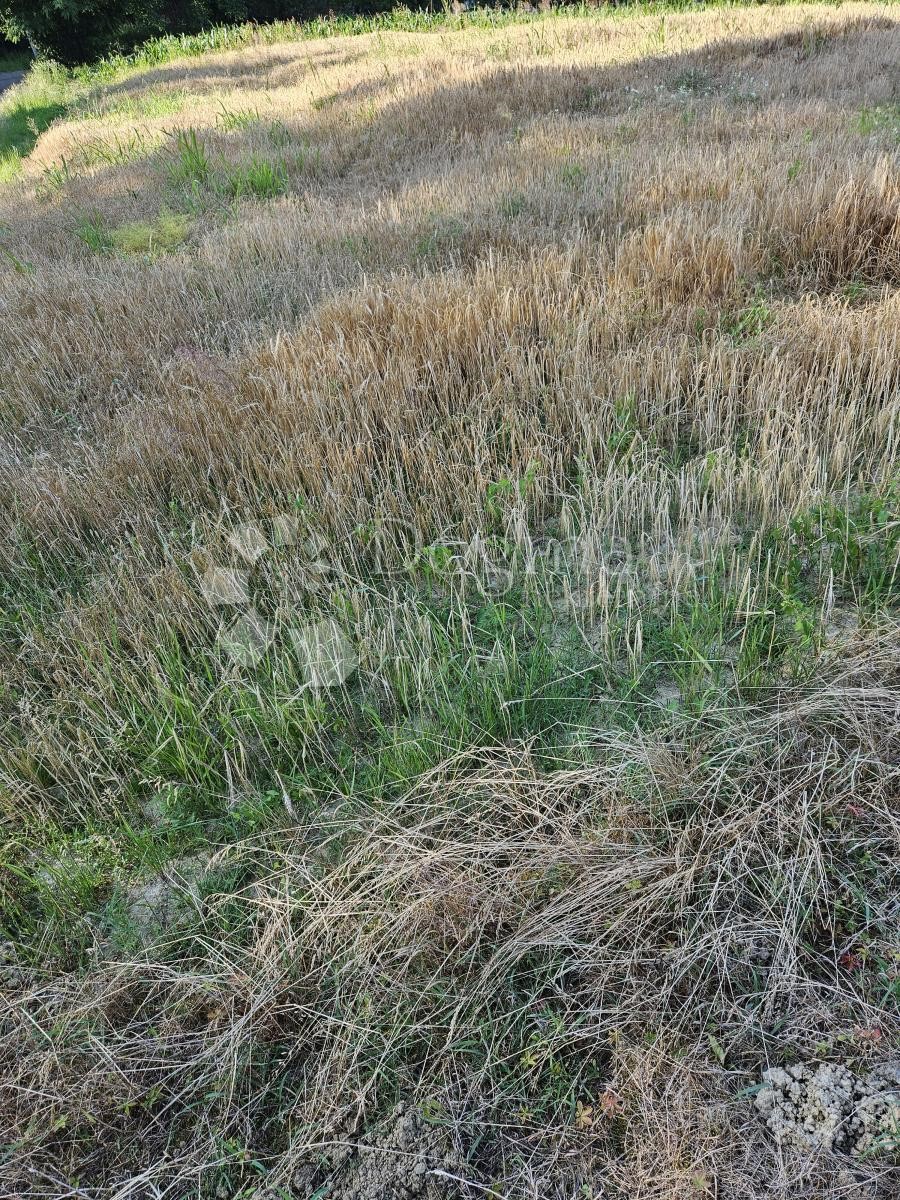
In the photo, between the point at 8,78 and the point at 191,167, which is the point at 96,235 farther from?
the point at 8,78

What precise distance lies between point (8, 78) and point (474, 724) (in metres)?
39.7

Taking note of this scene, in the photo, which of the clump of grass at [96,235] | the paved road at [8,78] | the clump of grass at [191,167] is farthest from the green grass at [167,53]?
the clump of grass at [96,235]

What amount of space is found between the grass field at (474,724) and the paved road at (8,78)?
107 ft

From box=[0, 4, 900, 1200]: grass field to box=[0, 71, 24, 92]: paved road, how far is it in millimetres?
32659

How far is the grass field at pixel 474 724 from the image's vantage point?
158 cm

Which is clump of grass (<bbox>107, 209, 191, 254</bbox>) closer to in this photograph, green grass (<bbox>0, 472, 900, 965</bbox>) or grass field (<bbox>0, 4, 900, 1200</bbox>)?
grass field (<bbox>0, 4, 900, 1200</bbox>)

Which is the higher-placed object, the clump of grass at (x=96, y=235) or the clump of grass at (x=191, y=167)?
A: the clump of grass at (x=191, y=167)

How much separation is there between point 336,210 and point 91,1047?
6.92m

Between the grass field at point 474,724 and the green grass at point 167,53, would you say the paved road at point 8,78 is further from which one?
the grass field at point 474,724

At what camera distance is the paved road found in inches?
1142

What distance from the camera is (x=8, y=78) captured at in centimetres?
3078

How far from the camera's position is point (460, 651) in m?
2.53

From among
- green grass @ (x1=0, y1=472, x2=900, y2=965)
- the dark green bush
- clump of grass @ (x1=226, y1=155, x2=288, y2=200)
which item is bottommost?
green grass @ (x1=0, y1=472, x2=900, y2=965)

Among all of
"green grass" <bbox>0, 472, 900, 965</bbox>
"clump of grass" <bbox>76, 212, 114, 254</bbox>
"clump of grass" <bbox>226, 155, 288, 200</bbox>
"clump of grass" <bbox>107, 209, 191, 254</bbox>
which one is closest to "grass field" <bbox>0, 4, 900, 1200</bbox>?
"green grass" <bbox>0, 472, 900, 965</bbox>
